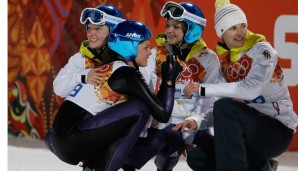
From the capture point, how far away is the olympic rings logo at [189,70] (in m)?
4.06

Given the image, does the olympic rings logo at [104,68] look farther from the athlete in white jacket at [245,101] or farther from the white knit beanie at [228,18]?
the white knit beanie at [228,18]

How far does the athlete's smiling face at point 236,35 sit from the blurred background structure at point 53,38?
168 centimetres

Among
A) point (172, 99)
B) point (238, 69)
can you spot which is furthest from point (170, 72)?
point (238, 69)

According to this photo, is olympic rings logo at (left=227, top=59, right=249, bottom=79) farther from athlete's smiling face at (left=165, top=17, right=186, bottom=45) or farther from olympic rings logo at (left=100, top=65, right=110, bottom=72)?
olympic rings logo at (left=100, top=65, right=110, bottom=72)

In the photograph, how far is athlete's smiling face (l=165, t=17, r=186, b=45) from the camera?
13.2 ft

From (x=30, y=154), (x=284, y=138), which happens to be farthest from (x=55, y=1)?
(x=284, y=138)

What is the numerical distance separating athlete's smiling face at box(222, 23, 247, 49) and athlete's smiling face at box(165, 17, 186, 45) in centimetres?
28

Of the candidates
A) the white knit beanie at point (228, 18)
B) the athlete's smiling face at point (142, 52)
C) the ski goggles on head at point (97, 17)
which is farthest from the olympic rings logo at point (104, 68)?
the white knit beanie at point (228, 18)

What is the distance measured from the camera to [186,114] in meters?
4.07

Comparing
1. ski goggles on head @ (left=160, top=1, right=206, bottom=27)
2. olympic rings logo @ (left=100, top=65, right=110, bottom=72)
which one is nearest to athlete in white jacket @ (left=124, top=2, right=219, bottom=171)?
ski goggles on head @ (left=160, top=1, right=206, bottom=27)

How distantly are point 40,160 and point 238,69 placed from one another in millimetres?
1865

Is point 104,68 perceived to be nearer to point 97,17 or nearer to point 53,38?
point 97,17

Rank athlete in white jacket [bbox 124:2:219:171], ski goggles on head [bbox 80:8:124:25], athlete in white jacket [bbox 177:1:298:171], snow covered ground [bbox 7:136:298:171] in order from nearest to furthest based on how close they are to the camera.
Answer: athlete in white jacket [bbox 177:1:298:171] → ski goggles on head [bbox 80:8:124:25] → athlete in white jacket [bbox 124:2:219:171] → snow covered ground [bbox 7:136:298:171]

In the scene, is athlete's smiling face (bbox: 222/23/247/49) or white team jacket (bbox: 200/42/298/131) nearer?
white team jacket (bbox: 200/42/298/131)
